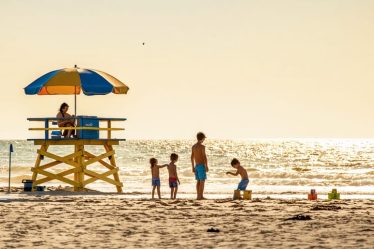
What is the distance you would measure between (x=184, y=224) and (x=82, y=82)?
931 centimetres

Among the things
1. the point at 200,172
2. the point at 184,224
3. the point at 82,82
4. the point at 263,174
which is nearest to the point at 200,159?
the point at 200,172

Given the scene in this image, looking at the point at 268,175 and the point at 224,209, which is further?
the point at 268,175

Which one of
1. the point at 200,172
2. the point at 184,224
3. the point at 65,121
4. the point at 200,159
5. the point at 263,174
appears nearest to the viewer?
the point at 184,224

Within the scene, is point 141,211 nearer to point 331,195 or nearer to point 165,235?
point 165,235

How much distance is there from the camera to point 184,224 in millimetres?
13648

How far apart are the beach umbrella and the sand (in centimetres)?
469

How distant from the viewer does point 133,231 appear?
12.9m

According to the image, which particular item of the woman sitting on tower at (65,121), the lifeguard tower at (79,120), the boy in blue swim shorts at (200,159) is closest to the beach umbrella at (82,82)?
the lifeguard tower at (79,120)

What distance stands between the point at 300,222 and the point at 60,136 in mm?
10833

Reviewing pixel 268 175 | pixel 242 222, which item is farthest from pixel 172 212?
pixel 268 175

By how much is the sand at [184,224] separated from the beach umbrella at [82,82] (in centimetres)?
469

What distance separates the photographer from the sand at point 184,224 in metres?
11.6

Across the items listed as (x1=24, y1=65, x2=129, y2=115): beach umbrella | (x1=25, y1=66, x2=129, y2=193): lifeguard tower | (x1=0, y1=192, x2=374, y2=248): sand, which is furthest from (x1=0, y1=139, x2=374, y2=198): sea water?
(x1=0, y1=192, x2=374, y2=248): sand

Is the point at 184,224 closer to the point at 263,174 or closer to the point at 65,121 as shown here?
the point at 65,121
